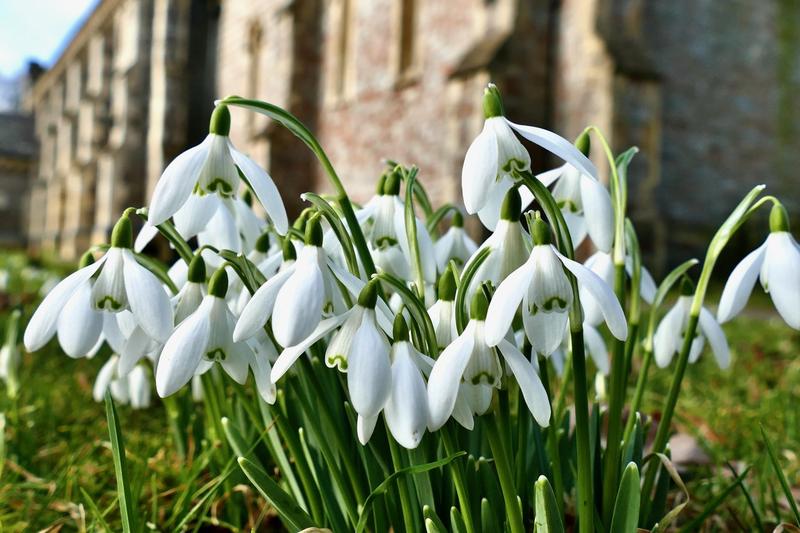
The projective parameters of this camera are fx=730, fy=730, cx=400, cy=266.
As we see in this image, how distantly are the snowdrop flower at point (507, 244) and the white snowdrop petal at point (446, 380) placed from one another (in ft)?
0.46

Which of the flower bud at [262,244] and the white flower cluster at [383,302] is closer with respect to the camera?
the white flower cluster at [383,302]

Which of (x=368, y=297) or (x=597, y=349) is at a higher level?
(x=368, y=297)

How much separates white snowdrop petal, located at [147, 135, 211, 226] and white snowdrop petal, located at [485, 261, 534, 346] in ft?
1.36

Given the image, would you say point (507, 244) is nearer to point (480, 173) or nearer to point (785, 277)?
point (480, 173)

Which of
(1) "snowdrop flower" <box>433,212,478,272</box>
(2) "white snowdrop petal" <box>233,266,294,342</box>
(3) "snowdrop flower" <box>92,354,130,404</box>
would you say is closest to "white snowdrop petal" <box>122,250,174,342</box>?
(2) "white snowdrop petal" <box>233,266,294,342</box>

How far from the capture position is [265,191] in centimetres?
97

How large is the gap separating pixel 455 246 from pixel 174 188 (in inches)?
25.3

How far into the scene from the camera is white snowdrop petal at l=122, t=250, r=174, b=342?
3.11 ft

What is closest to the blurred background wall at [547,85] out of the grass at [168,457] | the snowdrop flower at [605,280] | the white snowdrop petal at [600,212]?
the grass at [168,457]

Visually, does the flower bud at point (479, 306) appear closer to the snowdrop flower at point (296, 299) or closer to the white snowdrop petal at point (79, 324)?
the snowdrop flower at point (296, 299)

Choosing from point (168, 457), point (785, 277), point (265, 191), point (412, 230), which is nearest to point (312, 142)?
point (265, 191)

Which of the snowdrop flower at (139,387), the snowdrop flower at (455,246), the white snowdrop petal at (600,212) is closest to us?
the white snowdrop petal at (600,212)

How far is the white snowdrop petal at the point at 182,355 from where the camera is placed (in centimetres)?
92

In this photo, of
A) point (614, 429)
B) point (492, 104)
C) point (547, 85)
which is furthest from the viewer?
point (547, 85)
